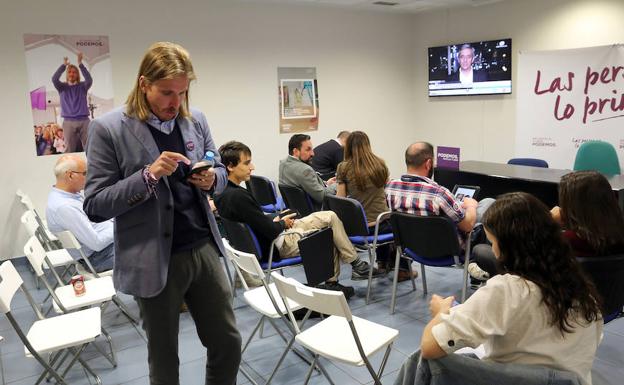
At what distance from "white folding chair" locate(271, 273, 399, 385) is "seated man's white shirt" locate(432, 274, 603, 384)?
65cm

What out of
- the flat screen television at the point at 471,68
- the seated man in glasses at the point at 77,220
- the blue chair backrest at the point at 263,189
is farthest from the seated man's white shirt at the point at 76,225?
the flat screen television at the point at 471,68

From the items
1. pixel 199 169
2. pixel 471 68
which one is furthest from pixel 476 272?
pixel 471 68

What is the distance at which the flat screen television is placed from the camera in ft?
22.5

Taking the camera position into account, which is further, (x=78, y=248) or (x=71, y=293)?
(x=78, y=248)

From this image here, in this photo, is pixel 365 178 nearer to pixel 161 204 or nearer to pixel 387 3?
pixel 161 204

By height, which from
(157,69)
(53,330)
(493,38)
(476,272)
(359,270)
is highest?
(493,38)

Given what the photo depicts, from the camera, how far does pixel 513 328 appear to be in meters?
1.37

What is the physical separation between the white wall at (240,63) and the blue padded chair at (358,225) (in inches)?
117

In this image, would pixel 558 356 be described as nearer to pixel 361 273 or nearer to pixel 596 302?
pixel 596 302

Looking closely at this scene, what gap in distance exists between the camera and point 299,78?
7.01 m

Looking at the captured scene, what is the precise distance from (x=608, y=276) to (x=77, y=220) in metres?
3.18

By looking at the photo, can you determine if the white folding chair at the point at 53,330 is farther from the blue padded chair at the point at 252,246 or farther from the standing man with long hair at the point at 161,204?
the blue padded chair at the point at 252,246

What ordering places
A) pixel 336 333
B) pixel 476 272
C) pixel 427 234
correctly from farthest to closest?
1. pixel 476 272
2. pixel 427 234
3. pixel 336 333

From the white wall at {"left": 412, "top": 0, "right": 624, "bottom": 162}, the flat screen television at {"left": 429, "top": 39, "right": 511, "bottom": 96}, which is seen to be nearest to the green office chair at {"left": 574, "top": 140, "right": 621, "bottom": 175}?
the white wall at {"left": 412, "top": 0, "right": 624, "bottom": 162}
